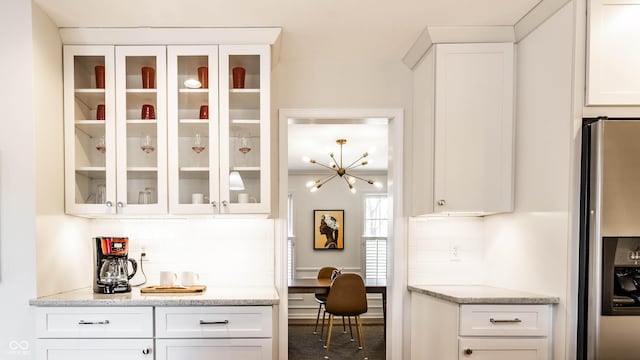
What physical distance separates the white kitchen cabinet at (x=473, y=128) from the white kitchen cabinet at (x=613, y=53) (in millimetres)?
514

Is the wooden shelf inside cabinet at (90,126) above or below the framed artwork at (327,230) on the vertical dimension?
above

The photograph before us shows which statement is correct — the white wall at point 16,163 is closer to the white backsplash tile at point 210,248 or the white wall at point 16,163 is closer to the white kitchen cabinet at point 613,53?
the white backsplash tile at point 210,248

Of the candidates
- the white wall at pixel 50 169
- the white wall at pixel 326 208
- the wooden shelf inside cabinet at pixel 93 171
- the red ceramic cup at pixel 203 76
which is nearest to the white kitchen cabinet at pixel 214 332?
the white wall at pixel 50 169

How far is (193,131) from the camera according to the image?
253cm

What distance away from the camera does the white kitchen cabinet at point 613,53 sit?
6.47 feet

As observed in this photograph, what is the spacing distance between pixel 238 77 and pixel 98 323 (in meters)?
1.47

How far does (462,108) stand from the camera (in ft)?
8.09

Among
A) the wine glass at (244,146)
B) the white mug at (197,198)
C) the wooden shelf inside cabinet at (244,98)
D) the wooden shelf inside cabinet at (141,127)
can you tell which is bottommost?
the white mug at (197,198)

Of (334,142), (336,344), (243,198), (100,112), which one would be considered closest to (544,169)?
(243,198)

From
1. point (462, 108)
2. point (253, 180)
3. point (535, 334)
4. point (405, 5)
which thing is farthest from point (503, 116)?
point (253, 180)

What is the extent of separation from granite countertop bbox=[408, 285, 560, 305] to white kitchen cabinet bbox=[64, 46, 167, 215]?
5.18 feet

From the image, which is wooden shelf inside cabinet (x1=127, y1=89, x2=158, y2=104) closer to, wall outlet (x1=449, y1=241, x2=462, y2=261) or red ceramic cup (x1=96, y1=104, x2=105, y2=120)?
red ceramic cup (x1=96, y1=104, x2=105, y2=120)

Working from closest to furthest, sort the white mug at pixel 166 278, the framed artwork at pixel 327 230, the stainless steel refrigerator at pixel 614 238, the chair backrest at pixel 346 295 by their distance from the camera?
the stainless steel refrigerator at pixel 614 238
the white mug at pixel 166 278
the chair backrest at pixel 346 295
the framed artwork at pixel 327 230

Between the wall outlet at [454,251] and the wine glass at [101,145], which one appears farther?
the wall outlet at [454,251]
